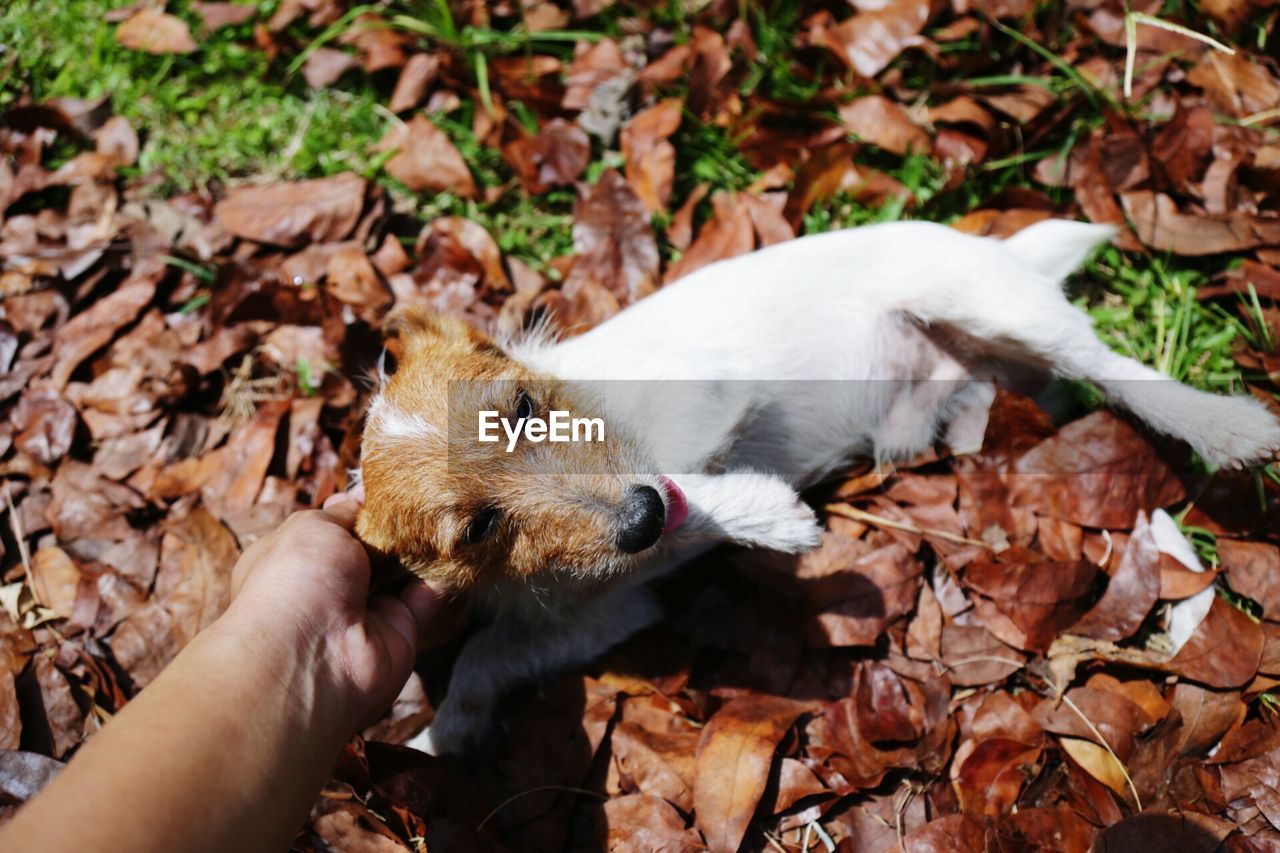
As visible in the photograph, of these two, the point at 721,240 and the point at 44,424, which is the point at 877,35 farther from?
the point at 44,424

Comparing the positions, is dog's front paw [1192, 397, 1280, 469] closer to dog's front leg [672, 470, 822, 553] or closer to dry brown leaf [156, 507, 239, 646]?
dog's front leg [672, 470, 822, 553]

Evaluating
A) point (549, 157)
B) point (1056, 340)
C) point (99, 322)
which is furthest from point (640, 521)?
point (99, 322)

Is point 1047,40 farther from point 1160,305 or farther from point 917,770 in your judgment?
point 917,770

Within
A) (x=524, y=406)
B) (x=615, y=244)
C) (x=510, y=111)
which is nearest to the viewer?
(x=524, y=406)

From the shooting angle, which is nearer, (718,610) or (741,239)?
(718,610)

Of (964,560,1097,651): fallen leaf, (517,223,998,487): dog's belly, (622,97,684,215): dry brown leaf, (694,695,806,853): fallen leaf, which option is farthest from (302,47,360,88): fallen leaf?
(964,560,1097,651): fallen leaf

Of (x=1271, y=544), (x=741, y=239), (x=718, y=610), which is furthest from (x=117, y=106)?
(x=1271, y=544)
